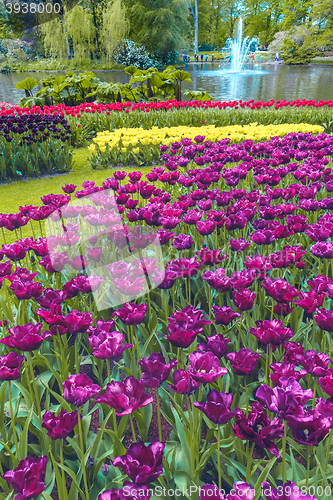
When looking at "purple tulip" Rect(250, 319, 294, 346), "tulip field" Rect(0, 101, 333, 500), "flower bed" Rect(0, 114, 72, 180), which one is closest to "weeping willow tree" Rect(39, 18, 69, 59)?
"flower bed" Rect(0, 114, 72, 180)

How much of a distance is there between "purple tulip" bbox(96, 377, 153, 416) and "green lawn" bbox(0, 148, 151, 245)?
3672 mm

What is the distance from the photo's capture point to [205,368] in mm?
1162

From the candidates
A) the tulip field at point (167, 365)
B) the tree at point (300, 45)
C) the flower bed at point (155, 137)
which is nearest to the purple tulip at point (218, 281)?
the tulip field at point (167, 365)

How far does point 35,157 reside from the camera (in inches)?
263

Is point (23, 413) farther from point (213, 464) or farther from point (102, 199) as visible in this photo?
point (102, 199)

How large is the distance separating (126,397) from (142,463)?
0.19 meters

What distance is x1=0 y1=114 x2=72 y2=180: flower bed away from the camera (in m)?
6.42

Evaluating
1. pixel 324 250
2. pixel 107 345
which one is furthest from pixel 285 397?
pixel 324 250

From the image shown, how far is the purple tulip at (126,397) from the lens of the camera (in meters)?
1.07

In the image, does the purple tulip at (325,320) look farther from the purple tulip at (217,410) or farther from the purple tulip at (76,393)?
the purple tulip at (76,393)

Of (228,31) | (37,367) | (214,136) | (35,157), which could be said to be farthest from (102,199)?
(228,31)

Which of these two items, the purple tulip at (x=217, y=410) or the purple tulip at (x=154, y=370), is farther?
the purple tulip at (x=154, y=370)

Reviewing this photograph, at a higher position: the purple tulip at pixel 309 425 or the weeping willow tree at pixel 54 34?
the weeping willow tree at pixel 54 34

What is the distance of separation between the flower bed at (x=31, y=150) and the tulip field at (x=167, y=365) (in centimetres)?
380
